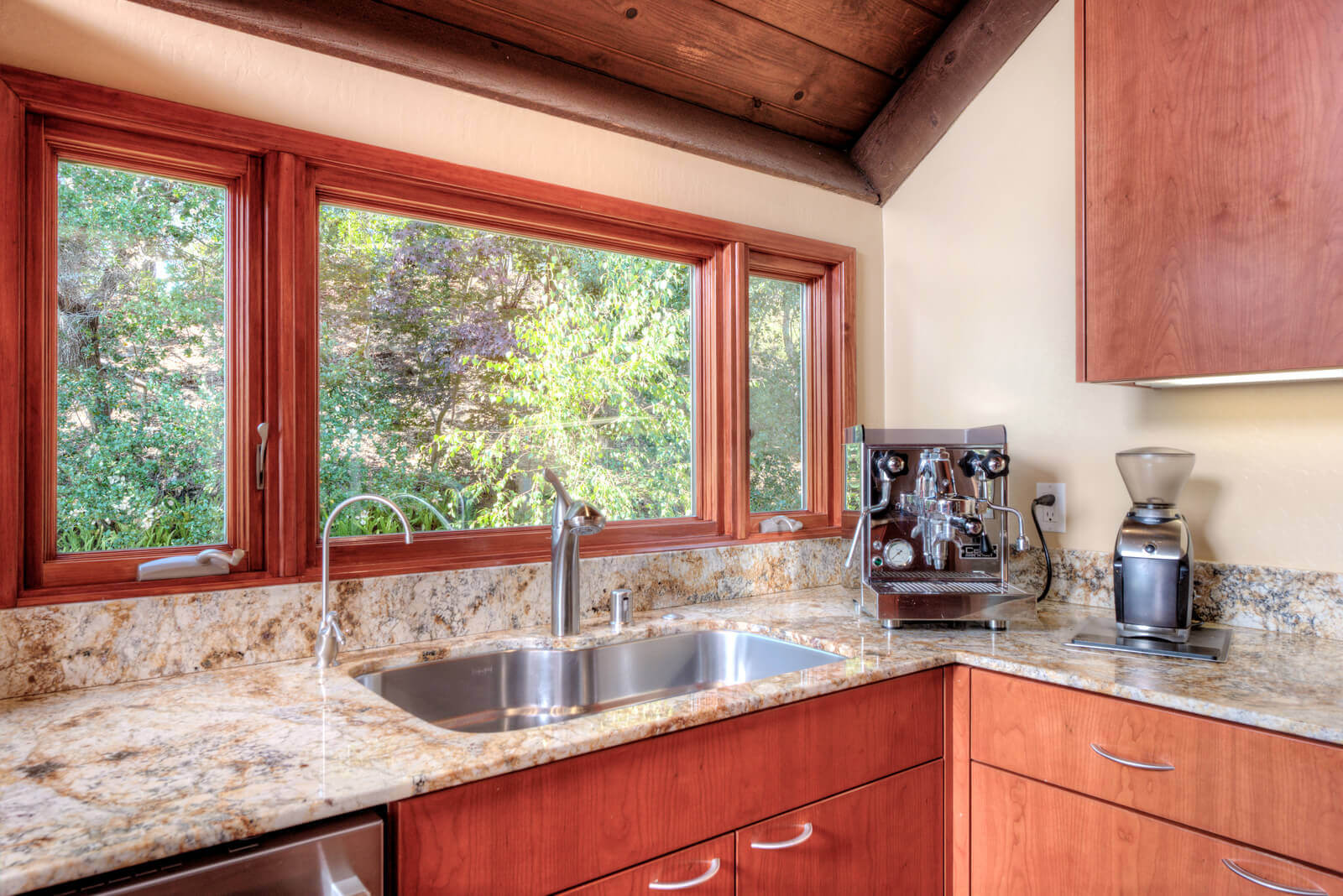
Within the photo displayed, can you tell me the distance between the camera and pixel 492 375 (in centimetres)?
179

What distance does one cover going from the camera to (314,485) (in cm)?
153

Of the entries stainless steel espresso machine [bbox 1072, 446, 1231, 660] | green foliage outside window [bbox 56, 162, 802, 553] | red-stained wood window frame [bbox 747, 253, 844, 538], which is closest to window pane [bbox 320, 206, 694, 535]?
green foliage outside window [bbox 56, 162, 802, 553]

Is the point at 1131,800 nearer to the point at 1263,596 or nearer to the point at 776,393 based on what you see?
the point at 1263,596

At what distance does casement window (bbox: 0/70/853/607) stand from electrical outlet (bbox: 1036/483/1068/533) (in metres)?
0.66

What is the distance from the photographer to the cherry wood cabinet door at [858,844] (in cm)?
127

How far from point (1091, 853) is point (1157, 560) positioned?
585 millimetres

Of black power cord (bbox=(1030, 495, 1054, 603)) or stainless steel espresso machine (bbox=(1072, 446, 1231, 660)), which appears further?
black power cord (bbox=(1030, 495, 1054, 603))

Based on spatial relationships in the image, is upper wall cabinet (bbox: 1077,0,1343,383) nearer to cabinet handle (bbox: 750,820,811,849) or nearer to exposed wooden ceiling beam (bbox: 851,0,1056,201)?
exposed wooden ceiling beam (bbox: 851,0,1056,201)

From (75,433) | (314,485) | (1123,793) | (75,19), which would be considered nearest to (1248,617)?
(1123,793)

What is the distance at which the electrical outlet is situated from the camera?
2035mm

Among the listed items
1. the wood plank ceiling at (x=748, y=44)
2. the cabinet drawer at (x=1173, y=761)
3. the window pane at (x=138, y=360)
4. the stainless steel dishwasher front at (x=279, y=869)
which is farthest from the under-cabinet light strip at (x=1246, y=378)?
the window pane at (x=138, y=360)

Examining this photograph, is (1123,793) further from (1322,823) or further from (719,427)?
(719,427)

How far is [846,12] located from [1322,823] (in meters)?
1.91

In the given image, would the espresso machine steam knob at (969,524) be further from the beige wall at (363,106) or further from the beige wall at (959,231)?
the beige wall at (363,106)
